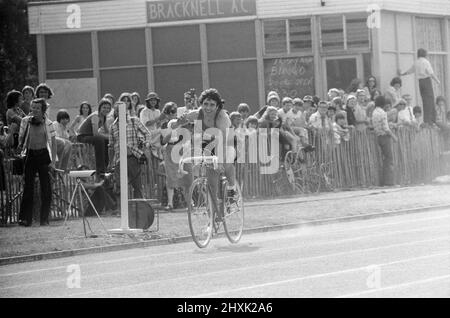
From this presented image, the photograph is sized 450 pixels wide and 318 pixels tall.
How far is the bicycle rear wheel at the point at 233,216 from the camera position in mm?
17891

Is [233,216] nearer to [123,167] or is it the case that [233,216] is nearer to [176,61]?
[123,167]

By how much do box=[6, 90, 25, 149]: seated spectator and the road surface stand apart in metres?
4.90

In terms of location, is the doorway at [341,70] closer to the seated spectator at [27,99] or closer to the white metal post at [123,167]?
the seated spectator at [27,99]

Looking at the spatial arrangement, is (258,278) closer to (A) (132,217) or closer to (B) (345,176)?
(A) (132,217)

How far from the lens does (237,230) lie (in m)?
18.2

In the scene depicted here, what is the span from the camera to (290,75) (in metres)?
34.3

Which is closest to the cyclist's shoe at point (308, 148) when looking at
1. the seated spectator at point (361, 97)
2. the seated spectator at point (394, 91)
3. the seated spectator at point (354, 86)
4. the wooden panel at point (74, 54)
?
the seated spectator at point (361, 97)

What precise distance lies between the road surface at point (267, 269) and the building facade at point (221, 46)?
49.3ft

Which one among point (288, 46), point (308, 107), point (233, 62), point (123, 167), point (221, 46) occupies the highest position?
point (221, 46)

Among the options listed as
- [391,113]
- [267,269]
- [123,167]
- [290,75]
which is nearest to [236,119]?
[391,113]

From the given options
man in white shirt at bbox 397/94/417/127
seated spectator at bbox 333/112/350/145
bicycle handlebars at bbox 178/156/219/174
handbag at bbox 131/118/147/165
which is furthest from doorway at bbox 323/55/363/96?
bicycle handlebars at bbox 178/156/219/174

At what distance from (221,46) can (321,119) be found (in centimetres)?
718

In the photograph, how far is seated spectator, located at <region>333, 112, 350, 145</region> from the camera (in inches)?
1126

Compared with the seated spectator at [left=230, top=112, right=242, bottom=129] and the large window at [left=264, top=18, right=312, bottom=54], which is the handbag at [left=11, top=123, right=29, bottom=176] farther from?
the large window at [left=264, top=18, right=312, bottom=54]
